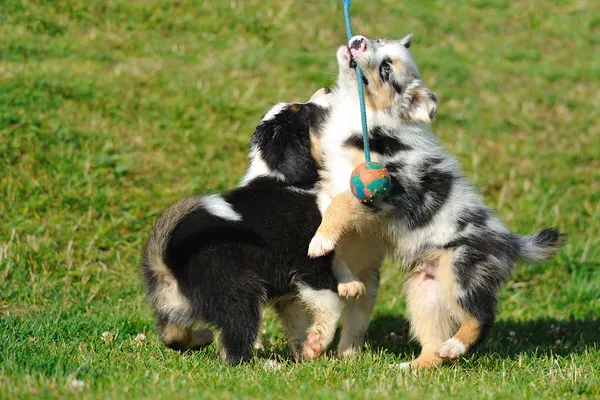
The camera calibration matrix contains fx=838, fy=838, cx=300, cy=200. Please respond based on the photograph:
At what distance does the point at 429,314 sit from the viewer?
577cm

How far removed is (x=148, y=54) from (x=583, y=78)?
5.82 metres

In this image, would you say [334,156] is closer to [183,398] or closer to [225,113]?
[183,398]

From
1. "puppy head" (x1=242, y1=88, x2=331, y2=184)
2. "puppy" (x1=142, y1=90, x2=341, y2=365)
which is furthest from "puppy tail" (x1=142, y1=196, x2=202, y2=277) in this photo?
"puppy head" (x1=242, y1=88, x2=331, y2=184)

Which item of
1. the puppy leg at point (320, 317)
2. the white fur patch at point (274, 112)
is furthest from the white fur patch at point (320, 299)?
the white fur patch at point (274, 112)

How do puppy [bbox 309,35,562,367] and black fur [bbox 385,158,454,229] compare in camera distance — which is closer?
puppy [bbox 309,35,562,367]

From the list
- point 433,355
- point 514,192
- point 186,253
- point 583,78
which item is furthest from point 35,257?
point 583,78

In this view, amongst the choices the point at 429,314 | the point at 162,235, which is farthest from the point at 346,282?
the point at 162,235

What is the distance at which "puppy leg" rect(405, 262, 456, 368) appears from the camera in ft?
18.8

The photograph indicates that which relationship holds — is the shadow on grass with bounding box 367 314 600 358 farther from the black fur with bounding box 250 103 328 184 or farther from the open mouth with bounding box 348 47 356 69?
the open mouth with bounding box 348 47 356 69

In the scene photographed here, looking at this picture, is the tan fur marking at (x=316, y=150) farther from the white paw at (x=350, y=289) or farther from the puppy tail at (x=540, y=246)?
the puppy tail at (x=540, y=246)

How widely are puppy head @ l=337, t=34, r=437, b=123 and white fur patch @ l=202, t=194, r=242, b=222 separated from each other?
1.26 m

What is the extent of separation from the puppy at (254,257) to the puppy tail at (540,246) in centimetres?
138

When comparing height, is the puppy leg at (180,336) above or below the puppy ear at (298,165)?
below

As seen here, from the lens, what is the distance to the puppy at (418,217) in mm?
5555
